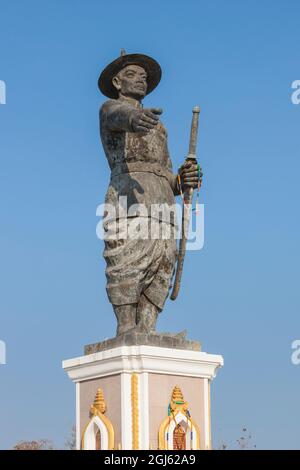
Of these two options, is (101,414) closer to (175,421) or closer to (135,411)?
(135,411)

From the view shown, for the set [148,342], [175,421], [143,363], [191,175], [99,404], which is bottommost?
[175,421]

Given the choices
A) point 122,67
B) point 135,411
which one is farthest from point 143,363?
point 122,67

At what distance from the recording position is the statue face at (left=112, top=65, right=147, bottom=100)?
13883mm

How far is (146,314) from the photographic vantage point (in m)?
13.4

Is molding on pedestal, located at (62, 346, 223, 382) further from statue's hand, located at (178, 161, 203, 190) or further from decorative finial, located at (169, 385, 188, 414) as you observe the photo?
statue's hand, located at (178, 161, 203, 190)

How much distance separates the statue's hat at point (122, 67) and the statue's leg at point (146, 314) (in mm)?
2577

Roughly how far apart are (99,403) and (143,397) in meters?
0.59

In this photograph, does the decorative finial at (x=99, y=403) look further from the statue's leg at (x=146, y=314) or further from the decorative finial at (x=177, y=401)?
the statue's leg at (x=146, y=314)

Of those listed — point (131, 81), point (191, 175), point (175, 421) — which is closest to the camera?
point (175, 421)

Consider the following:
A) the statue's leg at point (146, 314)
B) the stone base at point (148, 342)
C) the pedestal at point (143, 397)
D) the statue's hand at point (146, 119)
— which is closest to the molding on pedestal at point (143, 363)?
the pedestal at point (143, 397)

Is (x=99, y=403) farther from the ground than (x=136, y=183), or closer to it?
closer to it

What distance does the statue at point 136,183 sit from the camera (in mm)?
13219
